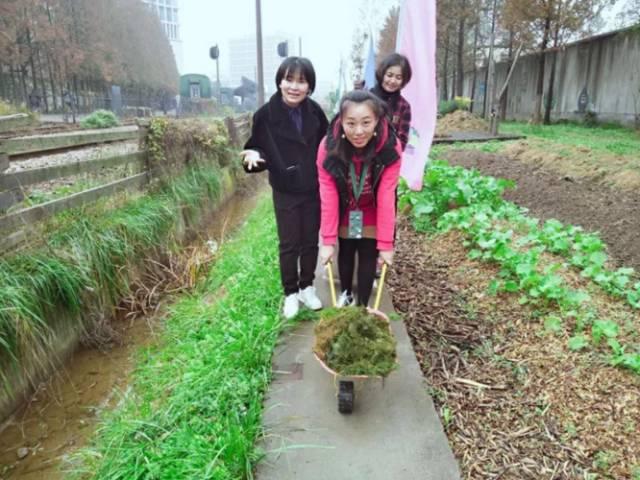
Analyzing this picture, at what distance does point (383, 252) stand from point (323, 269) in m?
1.35

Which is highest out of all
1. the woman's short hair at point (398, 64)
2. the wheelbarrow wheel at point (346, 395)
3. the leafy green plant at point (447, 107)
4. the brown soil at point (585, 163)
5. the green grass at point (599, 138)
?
the leafy green plant at point (447, 107)

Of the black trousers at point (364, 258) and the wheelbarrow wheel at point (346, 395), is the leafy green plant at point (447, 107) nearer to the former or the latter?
the black trousers at point (364, 258)

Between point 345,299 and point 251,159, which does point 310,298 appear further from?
point 251,159

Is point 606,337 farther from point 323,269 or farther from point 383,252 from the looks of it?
point 323,269

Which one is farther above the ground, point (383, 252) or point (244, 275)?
point (383, 252)

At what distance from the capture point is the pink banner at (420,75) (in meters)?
4.14

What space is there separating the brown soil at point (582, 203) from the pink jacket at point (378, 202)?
2.51m

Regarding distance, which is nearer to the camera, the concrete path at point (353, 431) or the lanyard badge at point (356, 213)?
the concrete path at point (353, 431)

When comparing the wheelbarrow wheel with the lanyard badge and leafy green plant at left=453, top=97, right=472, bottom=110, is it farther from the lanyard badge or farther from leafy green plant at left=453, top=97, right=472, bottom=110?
leafy green plant at left=453, top=97, right=472, bottom=110

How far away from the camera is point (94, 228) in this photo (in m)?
4.24

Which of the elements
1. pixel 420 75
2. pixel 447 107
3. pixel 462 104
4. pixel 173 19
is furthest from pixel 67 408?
pixel 173 19

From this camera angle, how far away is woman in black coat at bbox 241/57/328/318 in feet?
9.05

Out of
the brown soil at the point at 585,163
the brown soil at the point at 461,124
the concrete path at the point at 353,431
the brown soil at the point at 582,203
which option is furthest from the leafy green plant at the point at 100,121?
the concrete path at the point at 353,431

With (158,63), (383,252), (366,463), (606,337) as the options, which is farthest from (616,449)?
(158,63)
